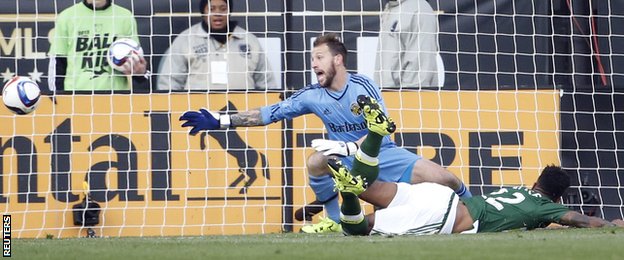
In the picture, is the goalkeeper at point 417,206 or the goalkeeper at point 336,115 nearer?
the goalkeeper at point 417,206

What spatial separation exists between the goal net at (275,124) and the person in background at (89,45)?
0.30 ft

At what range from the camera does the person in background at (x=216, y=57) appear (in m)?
14.6

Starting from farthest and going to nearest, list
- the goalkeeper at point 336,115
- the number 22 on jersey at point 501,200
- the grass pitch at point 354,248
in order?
the goalkeeper at point 336,115 → the number 22 on jersey at point 501,200 → the grass pitch at point 354,248

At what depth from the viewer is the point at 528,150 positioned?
14328 millimetres

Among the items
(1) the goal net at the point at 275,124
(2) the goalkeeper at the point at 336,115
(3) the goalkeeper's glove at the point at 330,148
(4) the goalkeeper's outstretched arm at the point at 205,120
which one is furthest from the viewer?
(1) the goal net at the point at 275,124

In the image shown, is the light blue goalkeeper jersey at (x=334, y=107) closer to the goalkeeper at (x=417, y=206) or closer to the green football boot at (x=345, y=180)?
the goalkeeper at (x=417, y=206)

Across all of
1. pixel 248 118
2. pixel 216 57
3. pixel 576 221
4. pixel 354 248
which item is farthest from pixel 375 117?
pixel 216 57

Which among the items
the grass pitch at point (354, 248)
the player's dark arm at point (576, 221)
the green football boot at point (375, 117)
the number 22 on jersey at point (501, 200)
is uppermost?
the green football boot at point (375, 117)

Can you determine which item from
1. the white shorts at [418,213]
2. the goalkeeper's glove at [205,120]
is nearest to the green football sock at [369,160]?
the white shorts at [418,213]

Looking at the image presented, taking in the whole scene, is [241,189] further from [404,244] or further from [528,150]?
[404,244]

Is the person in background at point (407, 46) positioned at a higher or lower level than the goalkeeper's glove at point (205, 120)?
higher

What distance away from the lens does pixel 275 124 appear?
14281 millimetres

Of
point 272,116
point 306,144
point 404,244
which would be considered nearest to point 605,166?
point 306,144

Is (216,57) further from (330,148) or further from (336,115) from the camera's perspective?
(330,148)
